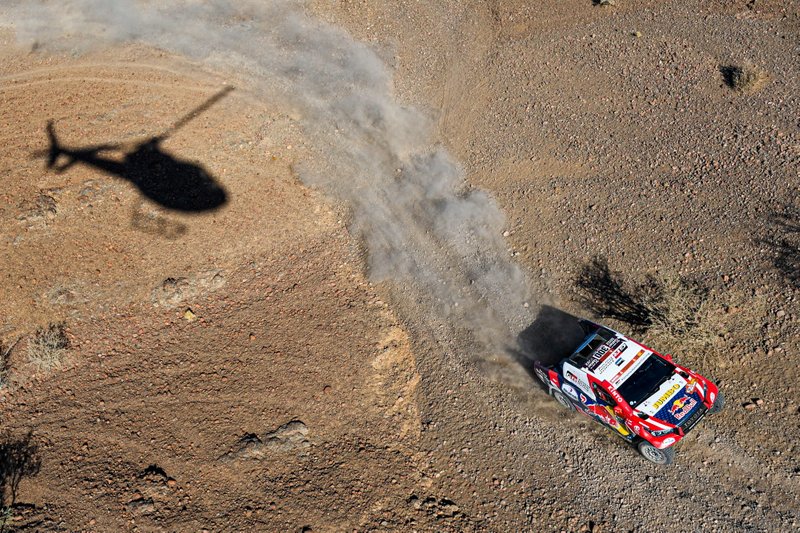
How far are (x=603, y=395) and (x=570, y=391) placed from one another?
0.70 m

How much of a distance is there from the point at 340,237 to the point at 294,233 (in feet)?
4.09

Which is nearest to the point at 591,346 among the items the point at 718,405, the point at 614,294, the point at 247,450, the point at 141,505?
the point at 614,294

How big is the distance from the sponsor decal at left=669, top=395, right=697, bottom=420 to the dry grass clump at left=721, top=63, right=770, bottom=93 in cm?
1082

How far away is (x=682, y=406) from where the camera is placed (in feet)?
34.8

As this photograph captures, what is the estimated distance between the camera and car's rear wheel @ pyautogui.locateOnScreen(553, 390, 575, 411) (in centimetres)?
1177

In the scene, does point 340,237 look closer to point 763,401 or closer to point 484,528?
point 484,528

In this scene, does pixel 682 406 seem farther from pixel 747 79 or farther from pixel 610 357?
pixel 747 79

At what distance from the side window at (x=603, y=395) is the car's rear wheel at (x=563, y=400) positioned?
848 mm

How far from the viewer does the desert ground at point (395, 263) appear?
10992mm

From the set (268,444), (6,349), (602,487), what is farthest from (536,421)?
(6,349)

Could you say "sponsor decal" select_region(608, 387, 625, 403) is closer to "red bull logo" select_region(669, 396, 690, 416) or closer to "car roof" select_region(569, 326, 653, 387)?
"car roof" select_region(569, 326, 653, 387)

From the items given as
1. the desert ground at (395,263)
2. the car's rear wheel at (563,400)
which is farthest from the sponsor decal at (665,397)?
the car's rear wheel at (563,400)

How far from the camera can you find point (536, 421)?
467 inches

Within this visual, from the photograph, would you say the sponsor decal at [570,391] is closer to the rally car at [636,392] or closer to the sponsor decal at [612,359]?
the rally car at [636,392]
